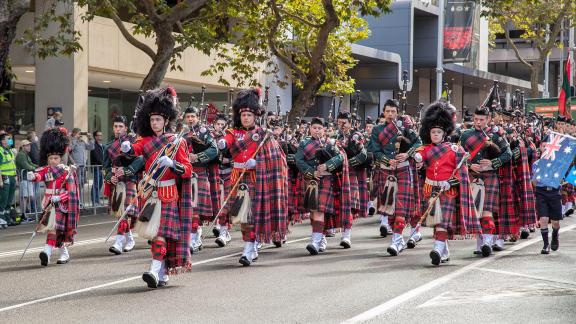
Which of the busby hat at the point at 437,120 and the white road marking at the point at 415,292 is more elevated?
the busby hat at the point at 437,120

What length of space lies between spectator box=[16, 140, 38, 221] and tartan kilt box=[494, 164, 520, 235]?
9007mm

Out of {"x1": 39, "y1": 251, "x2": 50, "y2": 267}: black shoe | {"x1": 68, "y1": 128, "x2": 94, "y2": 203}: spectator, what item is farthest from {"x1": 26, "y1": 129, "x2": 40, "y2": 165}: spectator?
{"x1": 39, "y1": 251, "x2": 50, "y2": 267}: black shoe

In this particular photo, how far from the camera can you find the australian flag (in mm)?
13047

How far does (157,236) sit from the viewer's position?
32.3 ft

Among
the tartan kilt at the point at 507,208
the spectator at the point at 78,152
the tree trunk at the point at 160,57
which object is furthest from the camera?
the tree trunk at the point at 160,57

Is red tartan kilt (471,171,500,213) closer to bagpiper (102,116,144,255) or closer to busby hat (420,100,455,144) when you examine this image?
busby hat (420,100,455,144)

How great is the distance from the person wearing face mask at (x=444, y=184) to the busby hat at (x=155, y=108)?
3.14 meters

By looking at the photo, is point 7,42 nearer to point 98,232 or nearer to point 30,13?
point 98,232

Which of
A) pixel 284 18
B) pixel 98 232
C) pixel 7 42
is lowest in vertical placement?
pixel 98 232

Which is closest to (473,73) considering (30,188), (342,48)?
(342,48)

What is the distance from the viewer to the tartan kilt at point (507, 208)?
13531mm

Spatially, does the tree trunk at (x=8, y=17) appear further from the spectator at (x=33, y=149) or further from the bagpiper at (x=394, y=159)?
the bagpiper at (x=394, y=159)

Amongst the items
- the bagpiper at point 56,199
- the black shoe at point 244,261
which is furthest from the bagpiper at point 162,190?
the bagpiper at point 56,199

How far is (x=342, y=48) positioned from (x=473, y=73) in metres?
23.5
